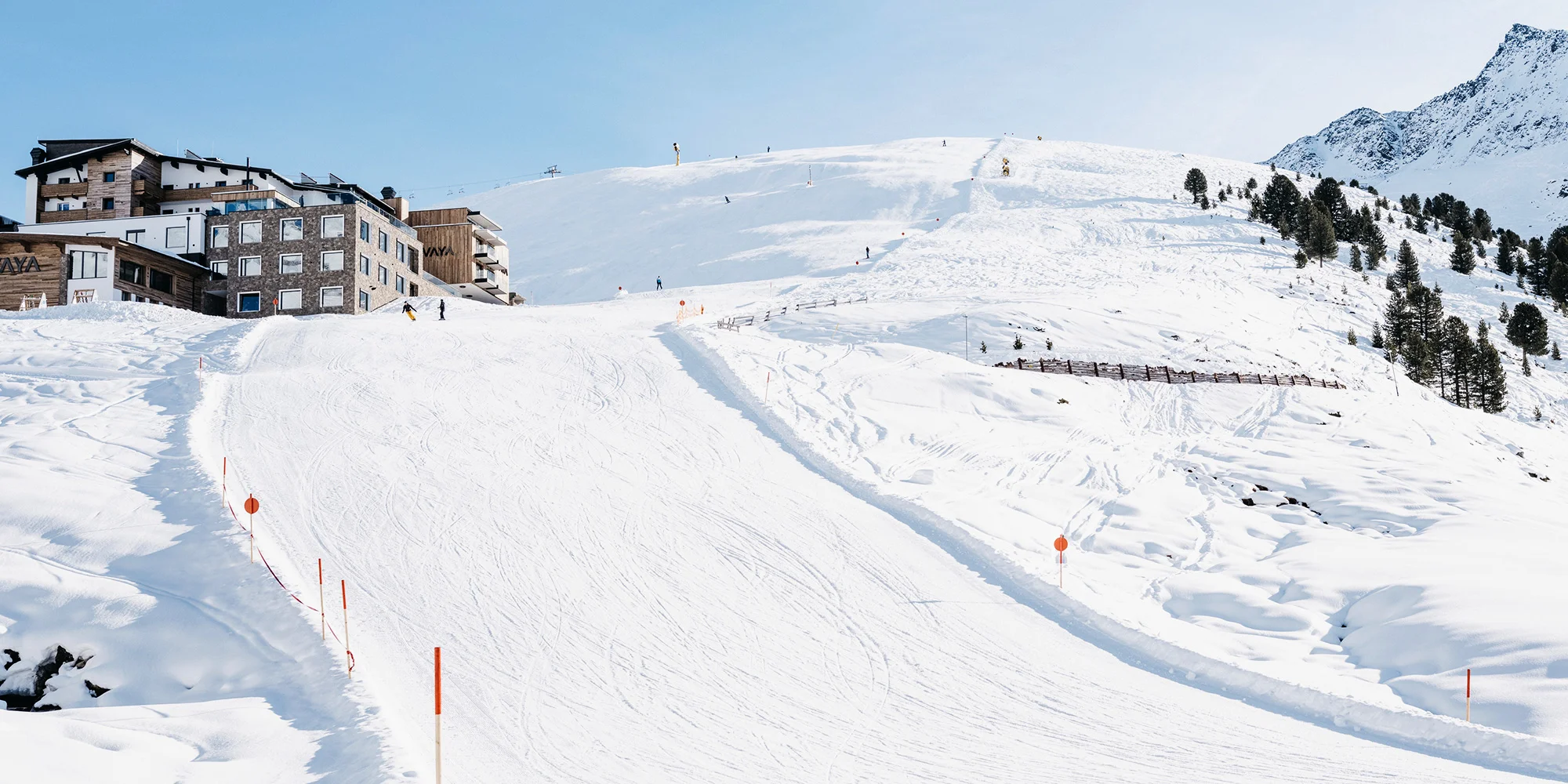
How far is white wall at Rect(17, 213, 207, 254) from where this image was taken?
167 feet

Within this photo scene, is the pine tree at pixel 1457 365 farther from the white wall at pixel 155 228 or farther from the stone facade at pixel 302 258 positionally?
the white wall at pixel 155 228

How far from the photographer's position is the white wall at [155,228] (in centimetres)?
5084

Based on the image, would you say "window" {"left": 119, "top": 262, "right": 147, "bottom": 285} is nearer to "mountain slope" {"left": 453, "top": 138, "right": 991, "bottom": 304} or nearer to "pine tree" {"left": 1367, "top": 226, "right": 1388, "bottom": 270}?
"mountain slope" {"left": 453, "top": 138, "right": 991, "bottom": 304}

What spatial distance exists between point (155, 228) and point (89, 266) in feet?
26.6

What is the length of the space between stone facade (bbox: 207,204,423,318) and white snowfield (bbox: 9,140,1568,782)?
10669 millimetres

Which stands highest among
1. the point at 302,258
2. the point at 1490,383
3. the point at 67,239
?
the point at 67,239

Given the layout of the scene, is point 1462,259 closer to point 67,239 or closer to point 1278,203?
point 1278,203

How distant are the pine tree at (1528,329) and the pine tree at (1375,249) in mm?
10330

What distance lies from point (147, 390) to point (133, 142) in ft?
130

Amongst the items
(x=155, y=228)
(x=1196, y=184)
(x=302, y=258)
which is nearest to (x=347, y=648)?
(x=302, y=258)

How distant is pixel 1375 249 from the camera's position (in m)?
67.8

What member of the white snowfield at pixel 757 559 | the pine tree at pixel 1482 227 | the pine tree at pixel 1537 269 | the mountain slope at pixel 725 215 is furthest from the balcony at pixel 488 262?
the pine tree at pixel 1482 227

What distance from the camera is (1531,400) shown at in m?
48.6

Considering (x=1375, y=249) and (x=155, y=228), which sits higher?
(x=1375, y=249)
